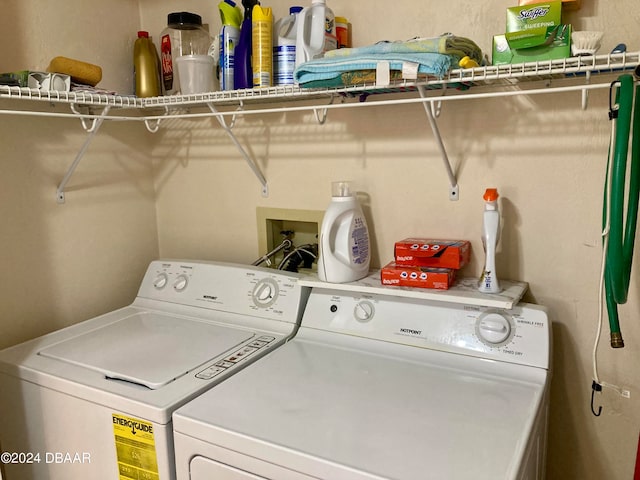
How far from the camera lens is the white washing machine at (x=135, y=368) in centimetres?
121

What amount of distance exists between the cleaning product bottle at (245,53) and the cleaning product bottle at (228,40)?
23mm

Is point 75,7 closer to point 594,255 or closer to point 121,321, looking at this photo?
point 121,321

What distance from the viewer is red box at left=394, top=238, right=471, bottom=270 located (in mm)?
1397

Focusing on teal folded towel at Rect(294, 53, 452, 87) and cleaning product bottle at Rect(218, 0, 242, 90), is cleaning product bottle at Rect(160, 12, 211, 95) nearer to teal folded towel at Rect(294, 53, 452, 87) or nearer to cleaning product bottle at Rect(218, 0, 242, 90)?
cleaning product bottle at Rect(218, 0, 242, 90)

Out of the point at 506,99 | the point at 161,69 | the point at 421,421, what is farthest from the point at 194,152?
the point at 421,421

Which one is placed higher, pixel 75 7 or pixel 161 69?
pixel 75 7

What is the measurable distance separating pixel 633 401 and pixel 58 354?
5.38 feet

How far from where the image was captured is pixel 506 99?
1415 mm

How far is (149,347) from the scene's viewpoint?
59.3 inches

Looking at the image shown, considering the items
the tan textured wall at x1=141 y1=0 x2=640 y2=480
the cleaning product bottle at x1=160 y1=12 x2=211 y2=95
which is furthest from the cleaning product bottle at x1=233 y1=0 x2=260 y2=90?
the cleaning product bottle at x1=160 y1=12 x2=211 y2=95

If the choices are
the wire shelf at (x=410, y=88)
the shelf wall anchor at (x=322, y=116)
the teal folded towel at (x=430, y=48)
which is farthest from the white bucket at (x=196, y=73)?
the teal folded towel at (x=430, y=48)

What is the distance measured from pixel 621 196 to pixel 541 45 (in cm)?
40

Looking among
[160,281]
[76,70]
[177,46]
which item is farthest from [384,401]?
[177,46]

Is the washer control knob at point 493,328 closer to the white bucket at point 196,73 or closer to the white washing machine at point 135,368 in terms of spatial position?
the white washing machine at point 135,368
